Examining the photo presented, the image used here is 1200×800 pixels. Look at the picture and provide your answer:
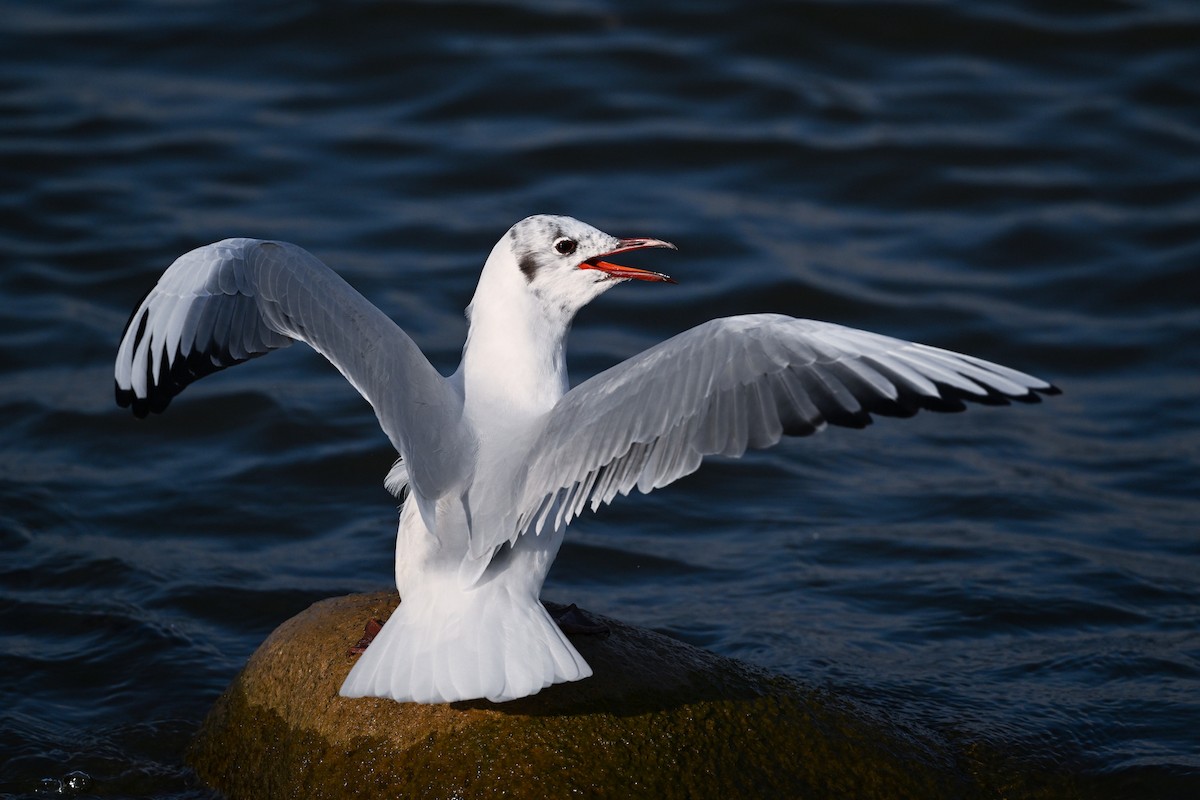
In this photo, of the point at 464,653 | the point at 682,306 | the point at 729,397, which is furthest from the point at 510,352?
the point at 682,306

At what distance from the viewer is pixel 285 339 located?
14.6ft

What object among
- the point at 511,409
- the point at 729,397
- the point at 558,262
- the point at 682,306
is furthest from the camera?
the point at 682,306

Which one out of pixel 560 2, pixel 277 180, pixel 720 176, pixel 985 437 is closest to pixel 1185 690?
pixel 985 437

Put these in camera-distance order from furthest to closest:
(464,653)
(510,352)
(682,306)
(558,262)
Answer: (682,306) < (558,262) < (510,352) < (464,653)

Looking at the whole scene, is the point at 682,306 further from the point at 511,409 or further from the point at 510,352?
the point at 511,409

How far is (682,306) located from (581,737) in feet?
16.4

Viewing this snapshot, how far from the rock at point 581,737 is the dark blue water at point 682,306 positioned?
0.52m

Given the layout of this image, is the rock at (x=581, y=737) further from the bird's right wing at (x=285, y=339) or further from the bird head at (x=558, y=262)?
the bird head at (x=558, y=262)

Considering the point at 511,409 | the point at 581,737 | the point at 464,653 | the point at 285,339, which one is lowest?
the point at 581,737

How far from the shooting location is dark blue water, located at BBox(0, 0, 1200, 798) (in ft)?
17.9

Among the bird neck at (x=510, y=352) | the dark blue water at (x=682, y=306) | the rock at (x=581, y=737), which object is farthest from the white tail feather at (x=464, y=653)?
the dark blue water at (x=682, y=306)

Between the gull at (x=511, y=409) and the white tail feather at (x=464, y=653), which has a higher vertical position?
the gull at (x=511, y=409)

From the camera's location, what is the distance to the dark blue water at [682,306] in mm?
5457

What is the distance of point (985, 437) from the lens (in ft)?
24.2
